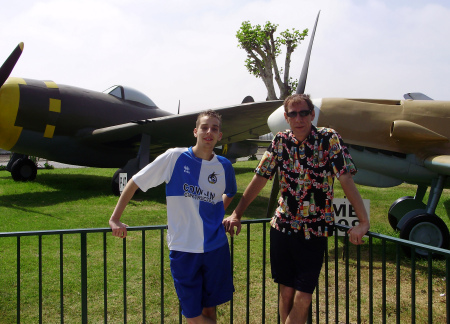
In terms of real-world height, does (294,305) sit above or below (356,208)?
below

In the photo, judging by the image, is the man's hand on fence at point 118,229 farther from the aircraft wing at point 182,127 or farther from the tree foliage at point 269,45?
the tree foliage at point 269,45

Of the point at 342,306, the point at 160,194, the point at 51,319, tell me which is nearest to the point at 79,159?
the point at 160,194

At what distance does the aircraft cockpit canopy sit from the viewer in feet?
39.7

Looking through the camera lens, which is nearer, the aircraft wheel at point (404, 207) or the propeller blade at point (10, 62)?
the aircraft wheel at point (404, 207)

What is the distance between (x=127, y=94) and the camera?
40.1 ft

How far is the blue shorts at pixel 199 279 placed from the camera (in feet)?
7.38

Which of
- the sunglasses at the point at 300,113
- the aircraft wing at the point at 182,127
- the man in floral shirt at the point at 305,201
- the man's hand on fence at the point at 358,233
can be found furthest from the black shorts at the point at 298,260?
the aircraft wing at the point at 182,127

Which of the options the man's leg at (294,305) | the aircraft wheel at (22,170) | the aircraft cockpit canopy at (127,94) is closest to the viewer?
the man's leg at (294,305)

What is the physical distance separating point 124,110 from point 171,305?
350 inches

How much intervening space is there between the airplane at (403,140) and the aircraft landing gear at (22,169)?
32.2 ft

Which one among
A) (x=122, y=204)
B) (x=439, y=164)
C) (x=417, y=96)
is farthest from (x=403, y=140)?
(x=122, y=204)

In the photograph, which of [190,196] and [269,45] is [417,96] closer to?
[190,196]

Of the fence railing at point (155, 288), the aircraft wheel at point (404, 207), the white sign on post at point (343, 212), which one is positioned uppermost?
the white sign on post at point (343, 212)

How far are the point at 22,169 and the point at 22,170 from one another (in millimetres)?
32
